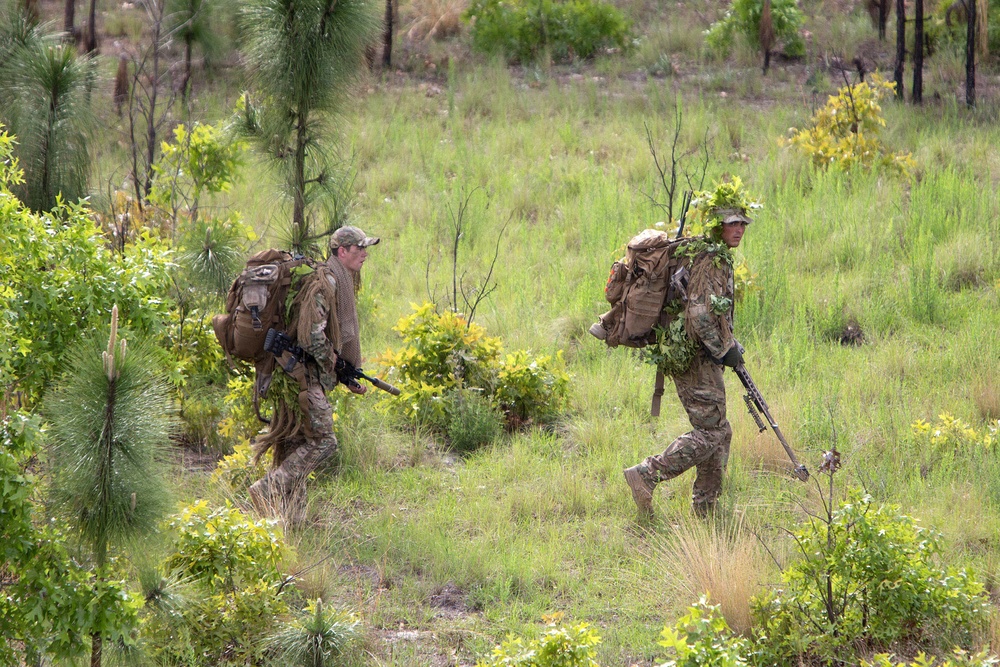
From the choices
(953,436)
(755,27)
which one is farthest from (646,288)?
(755,27)

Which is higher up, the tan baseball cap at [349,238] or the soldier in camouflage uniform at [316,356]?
the tan baseball cap at [349,238]

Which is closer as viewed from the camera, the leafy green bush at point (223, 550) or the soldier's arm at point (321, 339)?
the leafy green bush at point (223, 550)

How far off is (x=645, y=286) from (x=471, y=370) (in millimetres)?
2043

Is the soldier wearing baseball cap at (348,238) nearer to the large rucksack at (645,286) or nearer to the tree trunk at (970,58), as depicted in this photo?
the large rucksack at (645,286)

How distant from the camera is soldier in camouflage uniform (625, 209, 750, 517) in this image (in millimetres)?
5684

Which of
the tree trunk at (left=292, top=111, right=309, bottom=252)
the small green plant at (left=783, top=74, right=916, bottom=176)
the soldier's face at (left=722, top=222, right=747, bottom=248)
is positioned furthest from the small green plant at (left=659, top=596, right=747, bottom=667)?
the small green plant at (left=783, top=74, right=916, bottom=176)

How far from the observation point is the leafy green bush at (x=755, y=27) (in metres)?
15.3

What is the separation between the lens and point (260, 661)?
482 cm

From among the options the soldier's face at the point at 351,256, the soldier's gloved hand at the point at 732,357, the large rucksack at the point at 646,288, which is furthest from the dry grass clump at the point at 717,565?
the soldier's face at the point at 351,256

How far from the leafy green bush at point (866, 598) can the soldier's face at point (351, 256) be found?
109 inches

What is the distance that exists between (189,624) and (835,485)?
366cm

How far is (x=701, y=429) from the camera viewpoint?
5867mm

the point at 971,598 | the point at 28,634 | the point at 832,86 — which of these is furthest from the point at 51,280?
the point at 832,86

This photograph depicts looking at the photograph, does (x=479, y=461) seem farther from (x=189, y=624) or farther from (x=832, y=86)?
(x=832, y=86)
